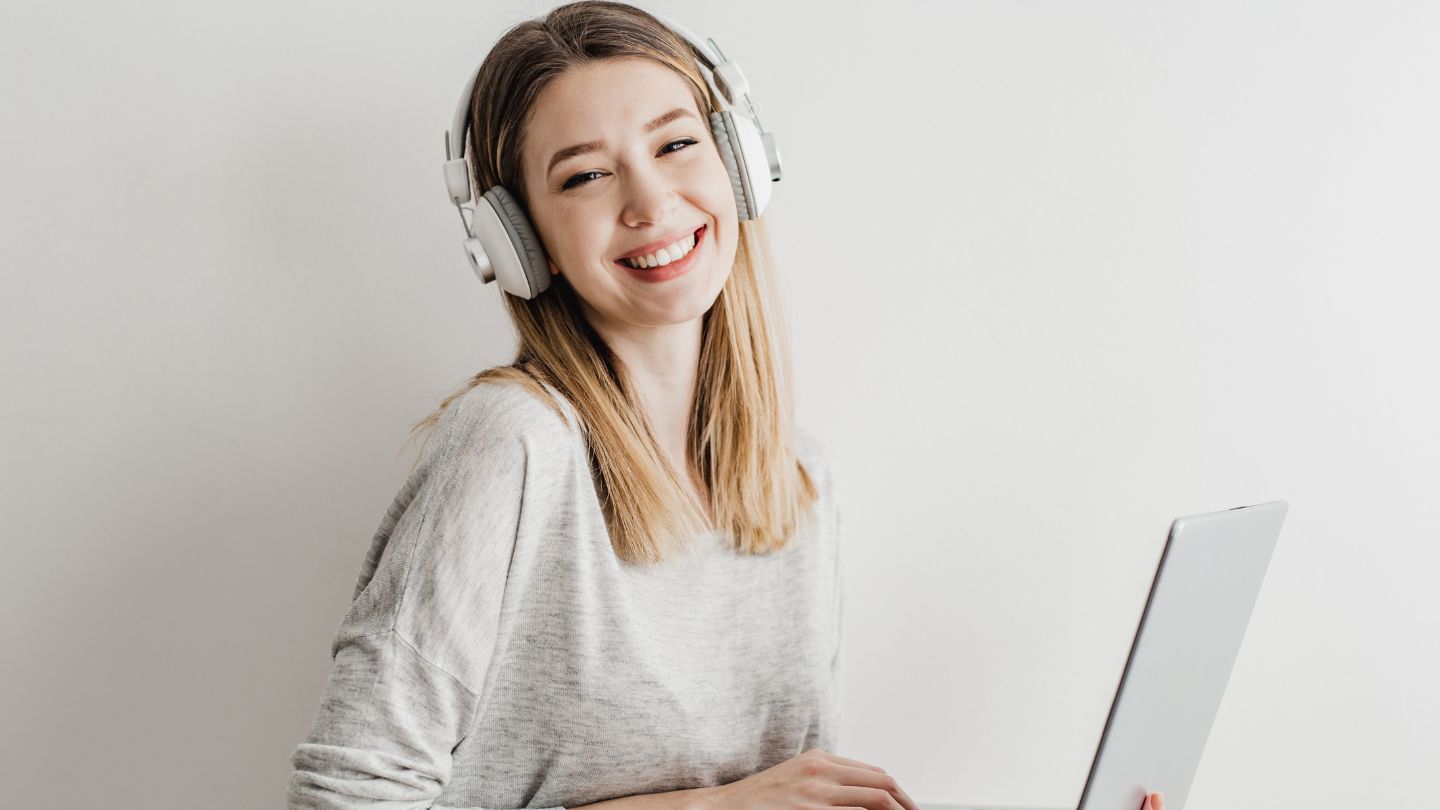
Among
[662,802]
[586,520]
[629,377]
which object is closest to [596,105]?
[629,377]

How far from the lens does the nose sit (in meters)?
1.00

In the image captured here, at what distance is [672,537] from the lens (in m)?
1.08

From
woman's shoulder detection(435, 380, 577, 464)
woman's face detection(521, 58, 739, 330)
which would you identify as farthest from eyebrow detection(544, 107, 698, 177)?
woman's shoulder detection(435, 380, 577, 464)

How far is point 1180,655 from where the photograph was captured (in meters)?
0.85

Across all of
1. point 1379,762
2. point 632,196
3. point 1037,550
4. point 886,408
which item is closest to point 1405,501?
point 1379,762

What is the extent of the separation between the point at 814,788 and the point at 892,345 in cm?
53

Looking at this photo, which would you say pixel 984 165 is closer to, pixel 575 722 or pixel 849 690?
pixel 849 690

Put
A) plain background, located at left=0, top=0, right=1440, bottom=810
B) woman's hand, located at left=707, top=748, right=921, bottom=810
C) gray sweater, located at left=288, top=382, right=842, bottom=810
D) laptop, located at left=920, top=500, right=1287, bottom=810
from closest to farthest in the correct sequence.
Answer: laptop, located at left=920, top=500, right=1287, bottom=810, gray sweater, located at left=288, top=382, right=842, bottom=810, woman's hand, located at left=707, top=748, right=921, bottom=810, plain background, located at left=0, top=0, right=1440, bottom=810

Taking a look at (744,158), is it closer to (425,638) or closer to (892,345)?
(892,345)

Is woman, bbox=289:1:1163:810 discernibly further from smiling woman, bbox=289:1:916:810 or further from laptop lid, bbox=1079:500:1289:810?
laptop lid, bbox=1079:500:1289:810

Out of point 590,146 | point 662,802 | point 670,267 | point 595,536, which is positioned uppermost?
point 590,146

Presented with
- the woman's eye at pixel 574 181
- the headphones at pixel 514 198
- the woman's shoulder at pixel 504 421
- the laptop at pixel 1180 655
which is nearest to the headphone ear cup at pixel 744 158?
the headphones at pixel 514 198

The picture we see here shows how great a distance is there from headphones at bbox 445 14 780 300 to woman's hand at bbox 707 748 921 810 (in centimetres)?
54

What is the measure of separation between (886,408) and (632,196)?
1.48 feet
